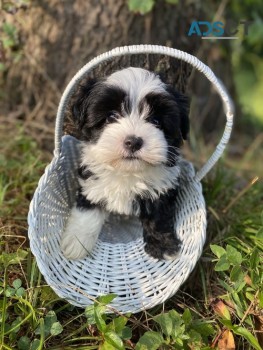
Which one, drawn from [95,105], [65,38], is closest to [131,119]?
[95,105]

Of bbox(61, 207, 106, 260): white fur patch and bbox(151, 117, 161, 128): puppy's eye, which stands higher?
bbox(151, 117, 161, 128): puppy's eye

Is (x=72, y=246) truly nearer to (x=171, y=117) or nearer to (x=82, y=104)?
(x=82, y=104)

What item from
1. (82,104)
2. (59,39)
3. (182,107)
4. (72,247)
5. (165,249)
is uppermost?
(59,39)

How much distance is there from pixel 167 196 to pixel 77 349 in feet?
3.60

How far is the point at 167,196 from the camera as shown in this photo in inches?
125

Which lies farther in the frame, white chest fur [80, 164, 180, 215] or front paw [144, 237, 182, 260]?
front paw [144, 237, 182, 260]

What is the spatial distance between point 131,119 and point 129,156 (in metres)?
0.23

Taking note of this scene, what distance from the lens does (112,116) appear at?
2.76 meters

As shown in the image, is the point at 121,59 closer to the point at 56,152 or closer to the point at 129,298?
the point at 56,152

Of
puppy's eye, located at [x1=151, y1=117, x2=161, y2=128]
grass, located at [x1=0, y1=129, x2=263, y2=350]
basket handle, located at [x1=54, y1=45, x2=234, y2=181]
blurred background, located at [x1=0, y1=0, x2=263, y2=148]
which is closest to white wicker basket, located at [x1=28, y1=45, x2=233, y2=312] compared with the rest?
basket handle, located at [x1=54, y1=45, x2=234, y2=181]

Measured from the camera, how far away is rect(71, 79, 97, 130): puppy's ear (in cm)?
284

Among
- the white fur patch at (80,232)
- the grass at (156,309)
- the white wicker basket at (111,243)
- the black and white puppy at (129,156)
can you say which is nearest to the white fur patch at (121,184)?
the black and white puppy at (129,156)

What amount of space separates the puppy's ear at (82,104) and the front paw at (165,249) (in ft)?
2.98

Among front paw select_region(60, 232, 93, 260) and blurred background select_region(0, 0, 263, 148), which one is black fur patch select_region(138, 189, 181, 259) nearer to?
front paw select_region(60, 232, 93, 260)
